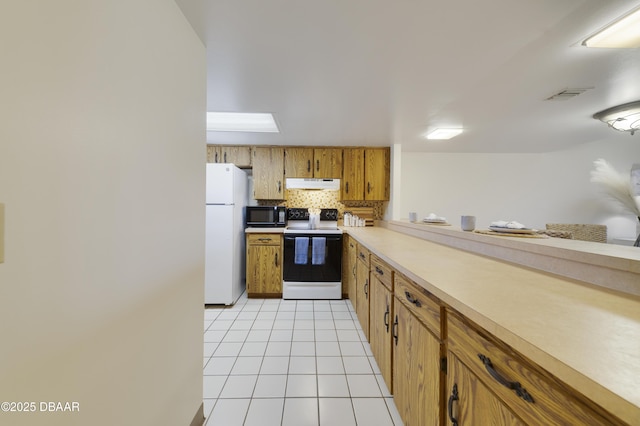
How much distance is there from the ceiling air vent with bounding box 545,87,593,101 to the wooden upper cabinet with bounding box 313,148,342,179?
2452mm

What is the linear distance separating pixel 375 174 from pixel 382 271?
2.43 metres

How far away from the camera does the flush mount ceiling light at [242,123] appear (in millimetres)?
3098

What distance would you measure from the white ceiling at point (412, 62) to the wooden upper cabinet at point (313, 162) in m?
0.87

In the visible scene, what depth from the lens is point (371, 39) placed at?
1.44 m

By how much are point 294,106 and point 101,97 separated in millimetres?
1820

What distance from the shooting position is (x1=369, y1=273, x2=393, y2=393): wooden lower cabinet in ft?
5.27

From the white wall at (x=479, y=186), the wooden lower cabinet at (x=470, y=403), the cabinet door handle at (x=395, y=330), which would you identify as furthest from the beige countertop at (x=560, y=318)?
the white wall at (x=479, y=186)

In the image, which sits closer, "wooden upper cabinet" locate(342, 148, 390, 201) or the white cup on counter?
the white cup on counter

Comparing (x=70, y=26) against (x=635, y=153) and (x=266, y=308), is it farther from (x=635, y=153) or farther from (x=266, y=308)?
(x=635, y=153)

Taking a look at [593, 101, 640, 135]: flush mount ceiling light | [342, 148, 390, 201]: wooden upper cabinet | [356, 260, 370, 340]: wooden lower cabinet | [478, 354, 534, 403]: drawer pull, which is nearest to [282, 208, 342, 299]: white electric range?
[356, 260, 370, 340]: wooden lower cabinet

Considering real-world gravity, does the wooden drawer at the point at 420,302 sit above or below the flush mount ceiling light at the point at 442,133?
below

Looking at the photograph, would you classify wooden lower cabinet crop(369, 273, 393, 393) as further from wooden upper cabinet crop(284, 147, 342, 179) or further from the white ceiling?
wooden upper cabinet crop(284, 147, 342, 179)

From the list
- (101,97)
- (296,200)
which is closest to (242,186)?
(296,200)

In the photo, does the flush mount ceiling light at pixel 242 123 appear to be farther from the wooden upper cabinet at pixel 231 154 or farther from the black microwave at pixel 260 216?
the black microwave at pixel 260 216
